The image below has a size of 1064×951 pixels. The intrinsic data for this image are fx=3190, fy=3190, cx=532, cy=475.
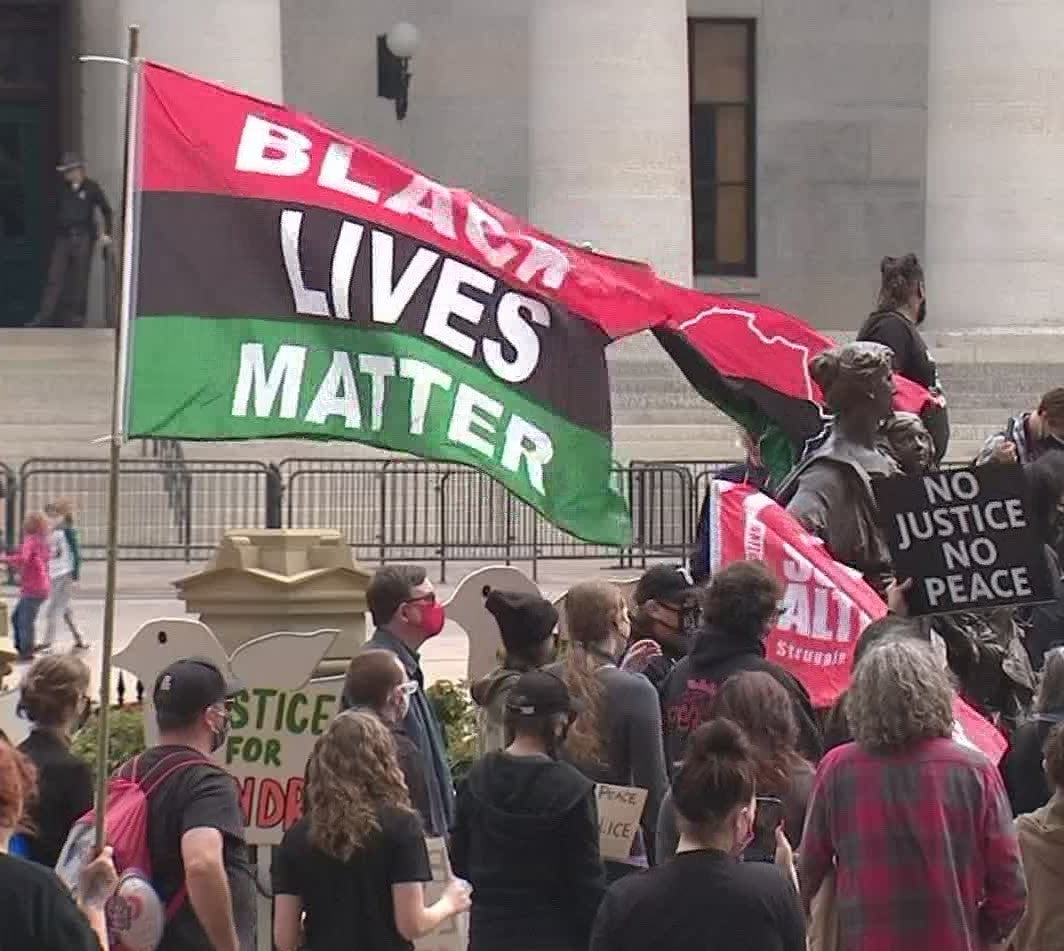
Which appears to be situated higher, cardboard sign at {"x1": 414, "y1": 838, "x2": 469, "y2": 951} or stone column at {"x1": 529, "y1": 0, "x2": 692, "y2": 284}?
stone column at {"x1": 529, "y1": 0, "x2": 692, "y2": 284}

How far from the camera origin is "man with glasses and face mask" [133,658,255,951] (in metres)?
7.48

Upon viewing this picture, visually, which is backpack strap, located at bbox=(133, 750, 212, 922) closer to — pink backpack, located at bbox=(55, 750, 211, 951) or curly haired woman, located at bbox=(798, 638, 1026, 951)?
pink backpack, located at bbox=(55, 750, 211, 951)

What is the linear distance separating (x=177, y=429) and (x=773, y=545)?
2.21 metres

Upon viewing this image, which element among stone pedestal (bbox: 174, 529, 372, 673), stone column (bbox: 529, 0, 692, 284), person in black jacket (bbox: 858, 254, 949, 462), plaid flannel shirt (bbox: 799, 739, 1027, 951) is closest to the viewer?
plaid flannel shirt (bbox: 799, 739, 1027, 951)

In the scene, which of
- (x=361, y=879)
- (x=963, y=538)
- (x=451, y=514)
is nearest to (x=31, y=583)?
(x=451, y=514)

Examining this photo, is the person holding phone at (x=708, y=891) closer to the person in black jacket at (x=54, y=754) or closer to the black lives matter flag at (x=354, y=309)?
the person in black jacket at (x=54, y=754)

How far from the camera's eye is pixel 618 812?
878 cm

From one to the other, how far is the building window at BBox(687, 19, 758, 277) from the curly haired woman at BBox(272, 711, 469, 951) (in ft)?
93.0

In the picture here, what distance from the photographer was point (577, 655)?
9.01 m

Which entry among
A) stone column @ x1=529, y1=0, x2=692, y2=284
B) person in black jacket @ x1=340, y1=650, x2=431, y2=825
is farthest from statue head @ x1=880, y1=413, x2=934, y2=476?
stone column @ x1=529, y1=0, x2=692, y2=284

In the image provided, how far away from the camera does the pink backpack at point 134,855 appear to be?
293 inches

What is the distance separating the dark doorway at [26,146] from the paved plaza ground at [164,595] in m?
10.8

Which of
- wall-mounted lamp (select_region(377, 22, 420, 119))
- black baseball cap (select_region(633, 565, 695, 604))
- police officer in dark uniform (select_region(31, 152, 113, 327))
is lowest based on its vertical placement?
black baseball cap (select_region(633, 565, 695, 604))

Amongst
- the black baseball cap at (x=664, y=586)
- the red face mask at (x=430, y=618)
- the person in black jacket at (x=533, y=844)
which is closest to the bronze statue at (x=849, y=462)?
the black baseball cap at (x=664, y=586)
